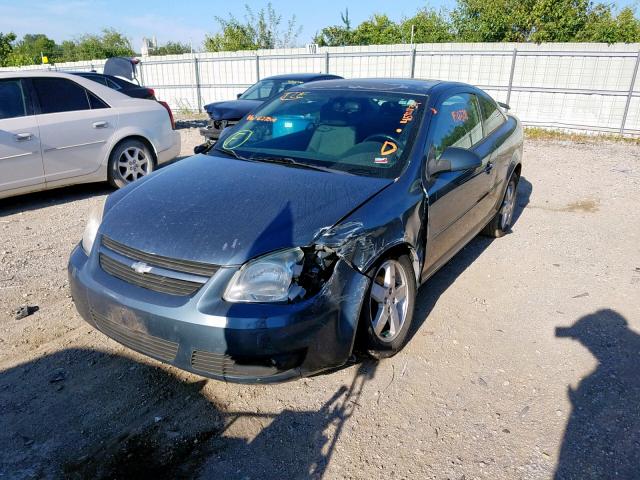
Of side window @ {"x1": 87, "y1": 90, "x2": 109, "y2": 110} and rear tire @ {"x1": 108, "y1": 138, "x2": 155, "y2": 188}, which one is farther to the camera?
rear tire @ {"x1": 108, "y1": 138, "x2": 155, "y2": 188}

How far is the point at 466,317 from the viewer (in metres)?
3.68

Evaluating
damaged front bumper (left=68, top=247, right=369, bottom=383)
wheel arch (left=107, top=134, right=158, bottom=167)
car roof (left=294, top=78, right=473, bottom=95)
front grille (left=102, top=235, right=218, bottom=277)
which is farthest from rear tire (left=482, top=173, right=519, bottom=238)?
wheel arch (left=107, top=134, right=158, bottom=167)

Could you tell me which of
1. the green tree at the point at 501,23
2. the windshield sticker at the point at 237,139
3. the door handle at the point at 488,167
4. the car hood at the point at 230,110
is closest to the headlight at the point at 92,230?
the windshield sticker at the point at 237,139

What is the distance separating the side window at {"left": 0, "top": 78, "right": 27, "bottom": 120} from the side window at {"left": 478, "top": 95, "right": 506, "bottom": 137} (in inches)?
202

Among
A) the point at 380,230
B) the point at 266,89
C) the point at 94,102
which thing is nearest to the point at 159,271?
the point at 380,230

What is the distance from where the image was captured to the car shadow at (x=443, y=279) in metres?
3.69

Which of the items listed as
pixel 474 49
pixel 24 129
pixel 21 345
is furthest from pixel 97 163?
pixel 474 49

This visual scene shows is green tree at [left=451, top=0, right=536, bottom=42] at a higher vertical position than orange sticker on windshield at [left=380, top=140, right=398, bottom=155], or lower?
higher

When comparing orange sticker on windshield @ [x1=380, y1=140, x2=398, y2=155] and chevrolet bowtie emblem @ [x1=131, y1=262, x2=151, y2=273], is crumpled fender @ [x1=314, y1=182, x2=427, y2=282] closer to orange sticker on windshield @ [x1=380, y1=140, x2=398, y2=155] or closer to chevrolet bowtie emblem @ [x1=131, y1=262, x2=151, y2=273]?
orange sticker on windshield @ [x1=380, y1=140, x2=398, y2=155]

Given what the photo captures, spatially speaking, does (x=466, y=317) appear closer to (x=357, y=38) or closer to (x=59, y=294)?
(x=59, y=294)

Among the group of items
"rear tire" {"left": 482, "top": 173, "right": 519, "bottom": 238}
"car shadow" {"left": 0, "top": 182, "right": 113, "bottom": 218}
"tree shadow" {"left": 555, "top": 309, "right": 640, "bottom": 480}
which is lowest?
"car shadow" {"left": 0, "top": 182, "right": 113, "bottom": 218}

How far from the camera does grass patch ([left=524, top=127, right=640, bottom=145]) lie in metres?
12.4

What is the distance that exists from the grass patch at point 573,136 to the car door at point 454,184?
949cm

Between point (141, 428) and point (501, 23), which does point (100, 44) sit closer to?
point (501, 23)
